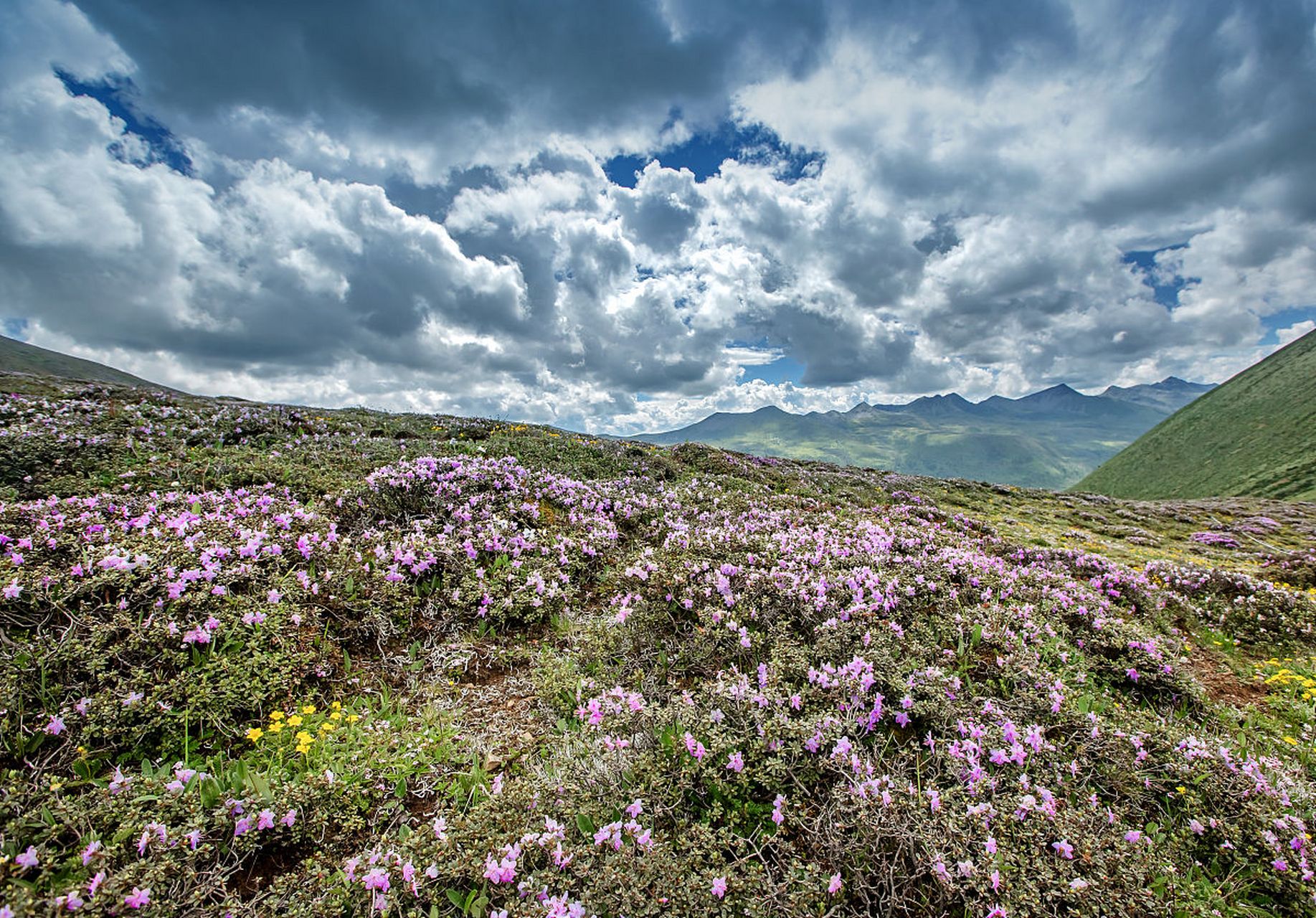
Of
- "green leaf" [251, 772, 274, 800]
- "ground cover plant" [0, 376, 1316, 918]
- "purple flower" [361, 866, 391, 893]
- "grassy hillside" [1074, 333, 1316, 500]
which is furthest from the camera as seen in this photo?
"grassy hillside" [1074, 333, 1316, 500]

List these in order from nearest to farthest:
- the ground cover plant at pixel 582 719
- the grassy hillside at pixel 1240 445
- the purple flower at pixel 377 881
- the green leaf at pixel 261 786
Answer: the purple flower at pixel 377 881 < the ground cover plant at pixel 582 719 < the green leaf at pixel 261 786 < the grassy hillside at pixel 1240 445

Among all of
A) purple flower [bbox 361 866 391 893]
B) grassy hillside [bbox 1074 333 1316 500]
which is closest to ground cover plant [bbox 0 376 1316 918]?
purple flower [bbox 361 866 391 893]

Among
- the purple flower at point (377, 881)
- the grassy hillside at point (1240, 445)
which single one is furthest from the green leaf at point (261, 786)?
the grassy hillside at point (1240, 445)

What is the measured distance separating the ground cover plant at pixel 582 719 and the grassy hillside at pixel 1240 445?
291ft

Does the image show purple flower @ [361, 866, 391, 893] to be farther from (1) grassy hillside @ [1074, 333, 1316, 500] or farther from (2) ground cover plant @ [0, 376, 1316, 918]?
(1) grassy hillside @ [1074, 333, 1316, 500]

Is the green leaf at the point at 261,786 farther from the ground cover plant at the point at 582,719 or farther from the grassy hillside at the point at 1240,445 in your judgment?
the grassy hillside at the point at 1240,445

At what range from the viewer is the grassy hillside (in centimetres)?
7494

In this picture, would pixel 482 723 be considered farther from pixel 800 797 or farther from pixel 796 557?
pixel 796 557

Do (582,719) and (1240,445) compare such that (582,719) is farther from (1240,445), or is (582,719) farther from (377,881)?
(1240,445)

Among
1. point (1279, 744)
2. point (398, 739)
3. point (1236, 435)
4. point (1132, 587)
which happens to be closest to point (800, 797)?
point (398, 739)

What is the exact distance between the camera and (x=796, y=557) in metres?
7.50

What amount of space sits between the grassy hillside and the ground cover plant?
88.6 meters

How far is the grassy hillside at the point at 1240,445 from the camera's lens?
7494 centimetres

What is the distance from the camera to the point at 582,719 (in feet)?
16.2
